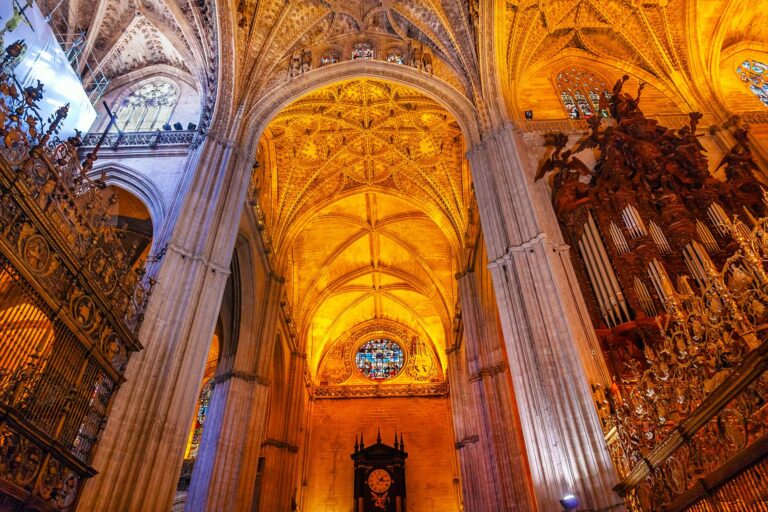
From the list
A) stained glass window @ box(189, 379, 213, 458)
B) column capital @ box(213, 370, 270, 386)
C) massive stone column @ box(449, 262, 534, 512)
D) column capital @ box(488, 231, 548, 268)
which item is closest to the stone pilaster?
column capital @ box(213, 370, 270, 386)

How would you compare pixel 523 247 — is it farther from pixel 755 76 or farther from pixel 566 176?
pixel 755 76

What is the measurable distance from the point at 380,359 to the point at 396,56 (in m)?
13.6

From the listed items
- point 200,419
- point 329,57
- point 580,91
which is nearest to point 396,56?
point 329,57

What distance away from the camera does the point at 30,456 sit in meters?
5.52

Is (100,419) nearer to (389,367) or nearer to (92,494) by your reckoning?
(92,494)

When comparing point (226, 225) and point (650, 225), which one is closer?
point (650, 225)

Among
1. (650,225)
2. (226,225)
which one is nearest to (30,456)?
(226,225)

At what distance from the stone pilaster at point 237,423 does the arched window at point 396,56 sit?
290 inches

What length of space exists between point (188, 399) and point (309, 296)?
1221 centimetres

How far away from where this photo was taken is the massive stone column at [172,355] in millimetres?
6910

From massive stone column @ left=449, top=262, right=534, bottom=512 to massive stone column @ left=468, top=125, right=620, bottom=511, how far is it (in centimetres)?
403

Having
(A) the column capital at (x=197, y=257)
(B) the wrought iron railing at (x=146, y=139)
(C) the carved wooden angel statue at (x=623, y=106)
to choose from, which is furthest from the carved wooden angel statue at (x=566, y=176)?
(B) the wrought iron railing at (x=146, y=139)

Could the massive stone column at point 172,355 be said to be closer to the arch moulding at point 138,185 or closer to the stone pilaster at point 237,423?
the arch moulding at point 138,185

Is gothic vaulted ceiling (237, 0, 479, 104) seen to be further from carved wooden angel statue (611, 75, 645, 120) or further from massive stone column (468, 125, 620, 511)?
massive stone column (468, 125, 620, 511)
